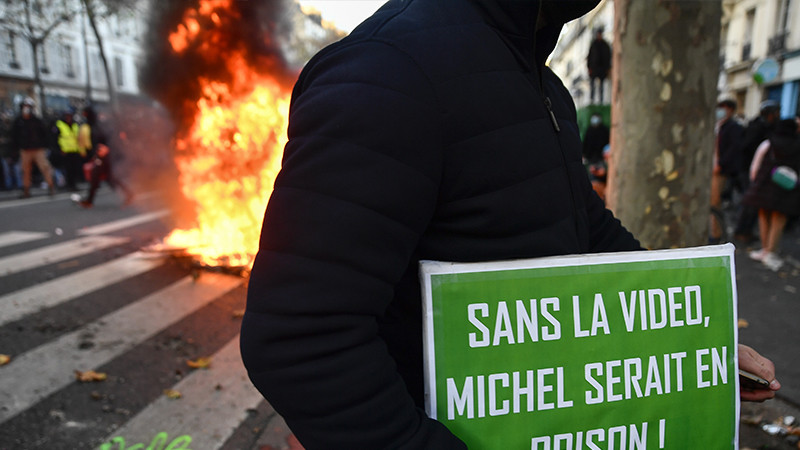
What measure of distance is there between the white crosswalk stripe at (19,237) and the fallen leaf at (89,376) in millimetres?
4885

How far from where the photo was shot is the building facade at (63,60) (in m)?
27.4

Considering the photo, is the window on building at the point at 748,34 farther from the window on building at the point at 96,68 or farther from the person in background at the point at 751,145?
the window on building at the point at 96,68

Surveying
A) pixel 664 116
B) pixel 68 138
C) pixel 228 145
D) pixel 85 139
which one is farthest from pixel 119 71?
pixel 664 116

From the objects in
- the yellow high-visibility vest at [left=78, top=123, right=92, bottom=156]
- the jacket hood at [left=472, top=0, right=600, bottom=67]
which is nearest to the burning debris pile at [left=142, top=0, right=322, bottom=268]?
the jacket hood at [left=472, top=0, right=600, bottom=67]

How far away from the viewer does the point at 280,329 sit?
2.81ft

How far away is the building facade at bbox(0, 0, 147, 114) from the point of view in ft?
90.0

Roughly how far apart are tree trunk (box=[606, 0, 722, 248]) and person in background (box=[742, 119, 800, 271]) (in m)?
3.97

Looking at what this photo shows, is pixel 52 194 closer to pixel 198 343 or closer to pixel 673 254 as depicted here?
pixel 198 343

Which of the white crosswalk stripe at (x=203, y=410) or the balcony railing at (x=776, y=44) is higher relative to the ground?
the balcony railing at (x=776, y=44)

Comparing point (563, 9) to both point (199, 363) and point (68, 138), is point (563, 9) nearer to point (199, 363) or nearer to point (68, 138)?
point (199, 363)

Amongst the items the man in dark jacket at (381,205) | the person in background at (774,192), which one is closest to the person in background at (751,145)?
the person in background at (774,192)

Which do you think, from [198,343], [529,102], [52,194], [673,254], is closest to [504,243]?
[529,102]

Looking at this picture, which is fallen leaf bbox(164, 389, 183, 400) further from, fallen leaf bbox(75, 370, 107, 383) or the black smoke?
the black smoke

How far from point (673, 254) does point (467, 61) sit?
2.24 ft
